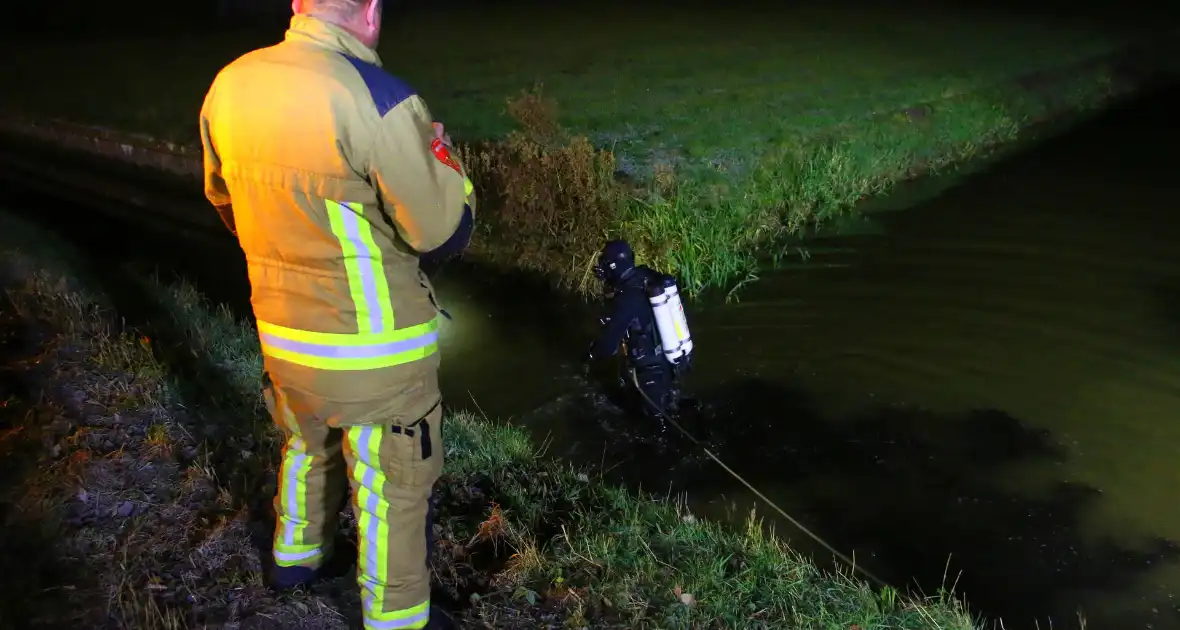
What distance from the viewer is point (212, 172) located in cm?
264

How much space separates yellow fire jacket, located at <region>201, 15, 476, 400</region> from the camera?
7.18 feet

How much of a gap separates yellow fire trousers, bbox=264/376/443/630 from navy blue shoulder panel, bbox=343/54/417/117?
34.3 inches

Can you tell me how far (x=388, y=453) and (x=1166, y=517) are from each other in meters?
4.03

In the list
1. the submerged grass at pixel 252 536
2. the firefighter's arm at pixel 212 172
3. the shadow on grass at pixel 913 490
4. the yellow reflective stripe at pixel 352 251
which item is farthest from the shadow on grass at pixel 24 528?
the shadow on grass at pixel 913 490

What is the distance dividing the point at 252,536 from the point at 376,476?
1182 mm

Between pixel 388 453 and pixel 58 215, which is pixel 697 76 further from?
pixel 388 453

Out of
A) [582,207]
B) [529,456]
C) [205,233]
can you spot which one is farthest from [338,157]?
[205,233]

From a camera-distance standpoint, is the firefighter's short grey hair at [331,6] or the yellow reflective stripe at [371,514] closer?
the firefighter's short grey hair at [331,6]

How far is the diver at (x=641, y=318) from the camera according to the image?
4609 mm

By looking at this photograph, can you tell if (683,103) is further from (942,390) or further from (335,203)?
(335,203)

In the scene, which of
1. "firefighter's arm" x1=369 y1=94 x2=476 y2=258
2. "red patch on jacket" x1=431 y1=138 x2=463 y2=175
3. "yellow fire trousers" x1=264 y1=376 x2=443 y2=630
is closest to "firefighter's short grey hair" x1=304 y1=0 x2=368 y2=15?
"firefighter's arm" x1=369 y1=94 x2=476 y2=258

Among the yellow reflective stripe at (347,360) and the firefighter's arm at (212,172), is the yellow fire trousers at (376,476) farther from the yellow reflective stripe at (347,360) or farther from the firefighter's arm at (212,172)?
the firefighter's arm at (212,172)

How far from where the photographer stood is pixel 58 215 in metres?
10.2

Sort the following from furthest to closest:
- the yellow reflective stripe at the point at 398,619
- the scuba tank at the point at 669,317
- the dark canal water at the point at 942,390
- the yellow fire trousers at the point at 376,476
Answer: the scuba tank at the point at 669,317 → the dark canal water at the point at 942,390 → the yellow reflective stripe at the point at 398,619 → the yellow fire trousers at the point at 376,476
